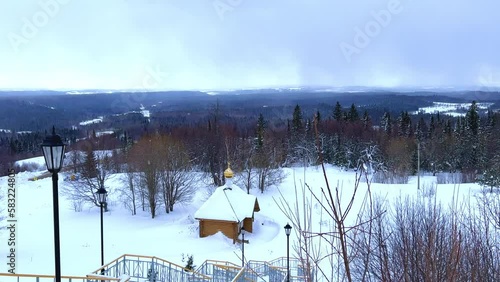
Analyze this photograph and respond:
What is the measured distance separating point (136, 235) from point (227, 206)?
637cm

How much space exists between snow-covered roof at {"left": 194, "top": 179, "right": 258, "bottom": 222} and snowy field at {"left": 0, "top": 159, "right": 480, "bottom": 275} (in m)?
1.30

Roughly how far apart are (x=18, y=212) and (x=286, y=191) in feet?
68.6

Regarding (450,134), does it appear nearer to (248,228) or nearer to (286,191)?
(286,191)

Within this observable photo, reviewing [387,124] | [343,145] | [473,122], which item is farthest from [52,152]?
[387,124]

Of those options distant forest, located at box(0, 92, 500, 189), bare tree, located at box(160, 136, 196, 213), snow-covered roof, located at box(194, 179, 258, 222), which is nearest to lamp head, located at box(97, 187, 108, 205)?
snow-covered roof, located at box(194, 179, 258, 222)

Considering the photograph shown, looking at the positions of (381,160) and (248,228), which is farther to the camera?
(381,160)

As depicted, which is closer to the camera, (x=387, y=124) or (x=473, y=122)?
(x=473, y=122)

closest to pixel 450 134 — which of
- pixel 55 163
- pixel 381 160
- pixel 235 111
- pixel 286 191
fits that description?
pixel 381 160

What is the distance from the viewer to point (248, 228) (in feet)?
79.2

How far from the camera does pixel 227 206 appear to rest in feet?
74.7

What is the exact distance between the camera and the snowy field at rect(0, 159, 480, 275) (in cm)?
1980

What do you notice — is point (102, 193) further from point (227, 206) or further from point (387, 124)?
point (387, 124)

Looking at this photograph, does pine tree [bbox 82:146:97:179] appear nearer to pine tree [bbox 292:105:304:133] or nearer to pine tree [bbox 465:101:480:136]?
pine tree [bbox 292:105:304:133]

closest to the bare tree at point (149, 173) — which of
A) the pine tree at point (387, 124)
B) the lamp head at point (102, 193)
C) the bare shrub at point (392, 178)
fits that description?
the lamp head at point (102, 193)
